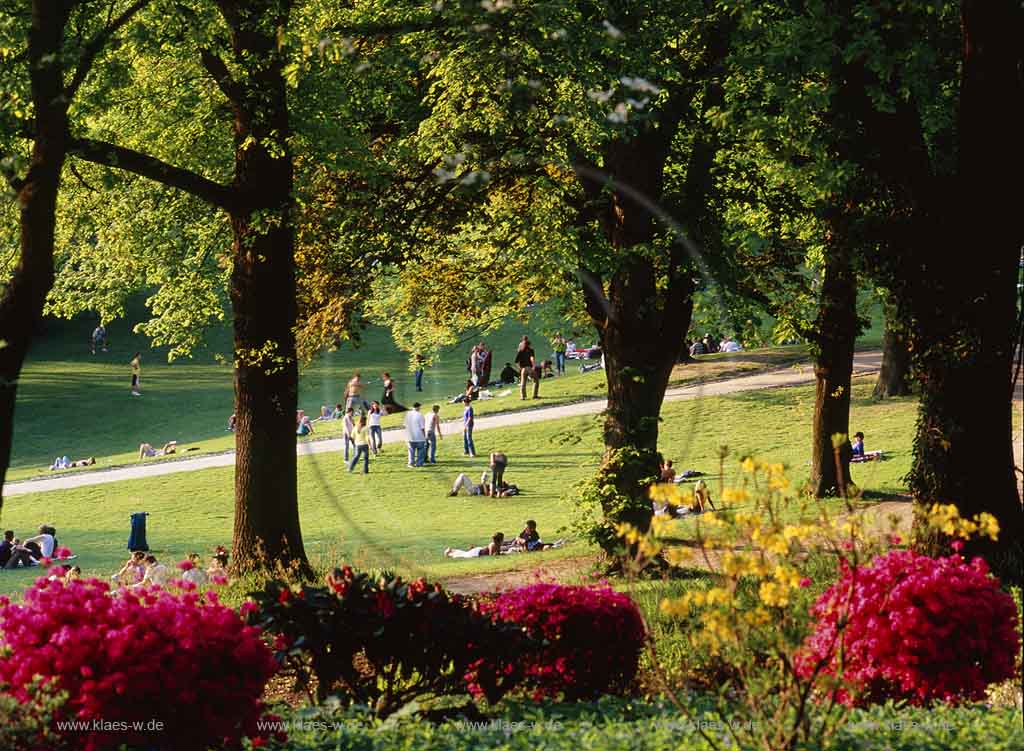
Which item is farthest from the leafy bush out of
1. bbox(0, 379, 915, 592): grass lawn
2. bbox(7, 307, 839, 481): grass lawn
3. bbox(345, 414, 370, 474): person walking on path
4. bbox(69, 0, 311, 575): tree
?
bbox(7, 307, 839, 481): grass lawn

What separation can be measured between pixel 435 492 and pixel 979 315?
18679mm

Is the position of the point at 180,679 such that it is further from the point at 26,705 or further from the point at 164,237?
the point at 164,237

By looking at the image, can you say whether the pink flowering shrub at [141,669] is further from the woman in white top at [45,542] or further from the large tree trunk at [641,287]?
the woman in white top at [45,542]

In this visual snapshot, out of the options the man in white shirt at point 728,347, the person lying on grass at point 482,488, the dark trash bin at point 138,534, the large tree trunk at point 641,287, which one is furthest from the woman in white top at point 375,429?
the large tree trunk at point 641,287

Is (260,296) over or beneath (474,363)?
over

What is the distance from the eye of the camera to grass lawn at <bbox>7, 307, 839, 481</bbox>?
4216 cm

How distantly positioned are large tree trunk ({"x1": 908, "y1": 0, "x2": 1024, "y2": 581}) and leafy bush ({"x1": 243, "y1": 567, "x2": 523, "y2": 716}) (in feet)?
22.7

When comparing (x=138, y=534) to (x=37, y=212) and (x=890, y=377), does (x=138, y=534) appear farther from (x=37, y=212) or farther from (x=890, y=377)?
(x=890, y=377)

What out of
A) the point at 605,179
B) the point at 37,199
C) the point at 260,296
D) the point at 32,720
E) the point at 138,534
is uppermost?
the point at 605,179

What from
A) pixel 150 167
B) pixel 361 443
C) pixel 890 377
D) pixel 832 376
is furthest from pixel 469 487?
pixel 150 167

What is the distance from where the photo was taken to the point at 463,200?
58.6ft

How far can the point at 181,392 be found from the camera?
175ft

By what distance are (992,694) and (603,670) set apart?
10.7 ft

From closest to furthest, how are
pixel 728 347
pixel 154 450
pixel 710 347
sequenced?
pixel 154 450 < pixel 728 347 < pixel 710 347
